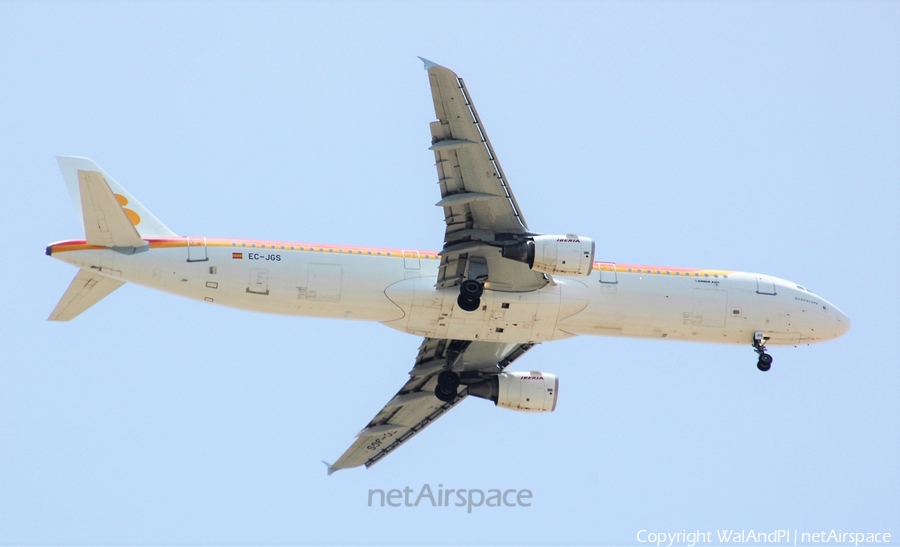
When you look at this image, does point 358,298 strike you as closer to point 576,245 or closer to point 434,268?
point 434,268

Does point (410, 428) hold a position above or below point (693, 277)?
below

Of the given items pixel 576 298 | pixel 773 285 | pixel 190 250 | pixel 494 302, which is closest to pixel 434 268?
pixel 494 302

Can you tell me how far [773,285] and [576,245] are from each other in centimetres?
783

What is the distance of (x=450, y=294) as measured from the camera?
33.2m

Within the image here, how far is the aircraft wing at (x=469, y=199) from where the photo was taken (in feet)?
97.6

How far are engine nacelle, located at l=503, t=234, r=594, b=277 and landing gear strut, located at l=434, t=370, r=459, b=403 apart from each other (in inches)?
247

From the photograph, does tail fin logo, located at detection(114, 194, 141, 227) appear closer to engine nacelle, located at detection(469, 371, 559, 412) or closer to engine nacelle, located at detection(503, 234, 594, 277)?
engine nacelle, located at detection(503, 234, 594, 277)

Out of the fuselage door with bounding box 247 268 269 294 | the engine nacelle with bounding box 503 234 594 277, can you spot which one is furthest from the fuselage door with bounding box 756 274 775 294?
the fuselage door with bounding box 247 268 269 294

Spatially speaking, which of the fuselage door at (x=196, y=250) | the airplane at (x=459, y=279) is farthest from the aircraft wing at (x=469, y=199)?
the fuselage door at (x=196, y=250)

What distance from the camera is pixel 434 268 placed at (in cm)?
3356

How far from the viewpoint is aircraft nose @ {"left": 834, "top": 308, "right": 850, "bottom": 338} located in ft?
120

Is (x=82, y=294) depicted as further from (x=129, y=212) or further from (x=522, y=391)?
(x=522, y=391)

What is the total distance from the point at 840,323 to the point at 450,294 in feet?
41.1

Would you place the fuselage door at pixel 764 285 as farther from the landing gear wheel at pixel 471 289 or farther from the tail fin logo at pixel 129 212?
the tail fin logo at pixel 129 212
